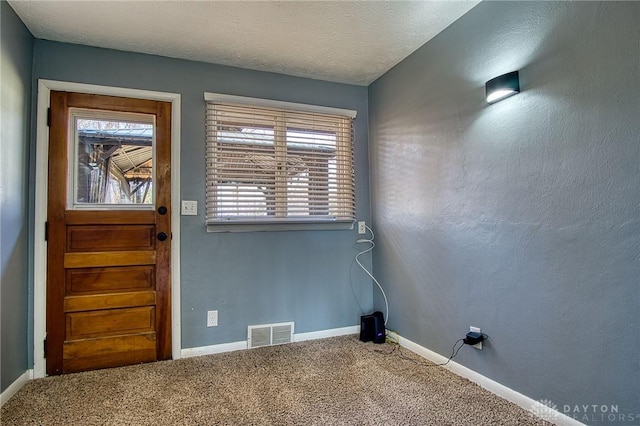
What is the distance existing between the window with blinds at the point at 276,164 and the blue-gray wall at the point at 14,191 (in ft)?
3.74

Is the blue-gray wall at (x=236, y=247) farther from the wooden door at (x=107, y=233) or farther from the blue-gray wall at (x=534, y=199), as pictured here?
the blue-gray wall at (x=534, y=199)

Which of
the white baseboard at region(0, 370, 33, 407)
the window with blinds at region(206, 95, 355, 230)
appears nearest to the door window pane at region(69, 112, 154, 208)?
the window with blinds at region(206, 95, 355, 230)

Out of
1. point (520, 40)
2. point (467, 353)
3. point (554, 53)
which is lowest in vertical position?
point (467, 353)

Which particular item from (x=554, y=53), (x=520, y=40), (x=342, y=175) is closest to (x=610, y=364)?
(x=554, y=53)

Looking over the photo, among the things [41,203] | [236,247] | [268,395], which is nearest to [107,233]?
[41,203]

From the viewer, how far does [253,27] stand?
2279 mm

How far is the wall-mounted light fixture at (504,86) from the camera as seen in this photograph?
1832 mm

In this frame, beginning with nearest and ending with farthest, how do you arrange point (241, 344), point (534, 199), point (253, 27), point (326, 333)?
point (534, 199) < point (253, 27) < point (241, 344) < point (326, 333)

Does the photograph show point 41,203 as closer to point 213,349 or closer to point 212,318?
point 212,318

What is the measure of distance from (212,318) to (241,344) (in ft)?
1.05

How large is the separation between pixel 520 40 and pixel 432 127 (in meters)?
0.75

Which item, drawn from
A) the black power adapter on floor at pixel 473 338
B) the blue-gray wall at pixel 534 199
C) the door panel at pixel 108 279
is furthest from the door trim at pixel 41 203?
the black power adapter on floor at pixel 473 338

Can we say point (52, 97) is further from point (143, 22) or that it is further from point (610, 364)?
point (610, 364)

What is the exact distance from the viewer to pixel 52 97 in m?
2.39
